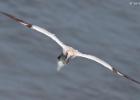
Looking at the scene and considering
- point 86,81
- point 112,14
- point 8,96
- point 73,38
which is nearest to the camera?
point 8,96

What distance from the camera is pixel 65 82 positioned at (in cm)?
3675

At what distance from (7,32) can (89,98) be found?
6454mm

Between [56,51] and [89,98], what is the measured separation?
13.3 ft

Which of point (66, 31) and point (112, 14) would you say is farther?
point (112, 14)

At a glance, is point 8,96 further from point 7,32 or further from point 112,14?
point 112,14

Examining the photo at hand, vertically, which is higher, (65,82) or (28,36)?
(28,36)

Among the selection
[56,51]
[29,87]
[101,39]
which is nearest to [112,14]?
[101,39]

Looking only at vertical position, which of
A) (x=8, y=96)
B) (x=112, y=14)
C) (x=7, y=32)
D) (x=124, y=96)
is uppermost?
(x=112, y=14)

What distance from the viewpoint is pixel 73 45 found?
39.4 metres

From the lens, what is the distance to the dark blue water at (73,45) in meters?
36.2

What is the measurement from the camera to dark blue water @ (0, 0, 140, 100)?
1425 inches

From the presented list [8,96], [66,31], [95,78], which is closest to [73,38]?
[66,31]

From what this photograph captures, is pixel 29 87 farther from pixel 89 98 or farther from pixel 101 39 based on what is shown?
pixel 101 39

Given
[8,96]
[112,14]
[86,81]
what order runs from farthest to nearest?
[112,14] < [86,81] < [8,96]
